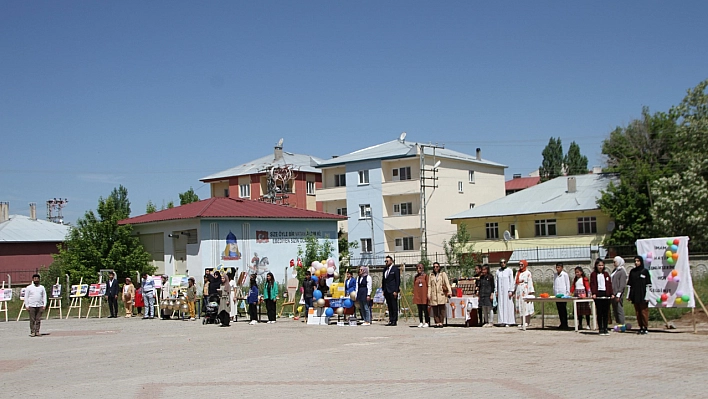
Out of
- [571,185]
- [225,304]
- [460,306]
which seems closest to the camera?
[460,306]

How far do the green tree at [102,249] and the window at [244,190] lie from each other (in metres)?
25.3

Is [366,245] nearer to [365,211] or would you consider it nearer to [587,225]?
[365,211]

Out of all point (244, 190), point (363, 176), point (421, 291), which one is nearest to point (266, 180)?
point (244, 190)

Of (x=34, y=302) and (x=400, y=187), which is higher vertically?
(x=400, y=187)

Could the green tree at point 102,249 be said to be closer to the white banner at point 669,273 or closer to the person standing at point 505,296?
the person standing at point 505,296

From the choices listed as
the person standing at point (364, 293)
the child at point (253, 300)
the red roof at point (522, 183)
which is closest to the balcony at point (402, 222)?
the child at point (253, 300)

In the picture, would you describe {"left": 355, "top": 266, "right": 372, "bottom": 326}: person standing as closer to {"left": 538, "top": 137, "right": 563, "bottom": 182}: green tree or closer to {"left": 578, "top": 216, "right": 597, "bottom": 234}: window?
{"left": 578, "top": 216, "right": 597, "bottom": 234}: window

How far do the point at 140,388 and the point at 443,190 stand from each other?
50887 millimetres

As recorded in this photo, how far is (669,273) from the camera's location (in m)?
17.3

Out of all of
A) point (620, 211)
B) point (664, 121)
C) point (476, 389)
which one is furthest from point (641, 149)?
point (476, 389)

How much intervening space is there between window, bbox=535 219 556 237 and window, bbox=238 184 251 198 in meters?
28.5

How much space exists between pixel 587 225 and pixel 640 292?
35.4m

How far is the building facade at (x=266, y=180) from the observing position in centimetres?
6844

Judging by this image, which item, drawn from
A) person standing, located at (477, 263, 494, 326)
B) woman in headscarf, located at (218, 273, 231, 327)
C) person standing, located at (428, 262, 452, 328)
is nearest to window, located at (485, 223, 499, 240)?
woman in headscarf, located at (218, 273, 231, 327)
